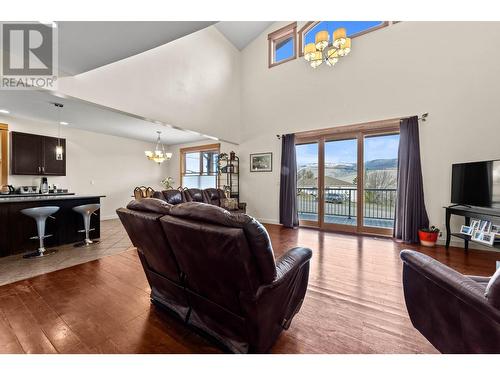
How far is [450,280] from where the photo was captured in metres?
1.06

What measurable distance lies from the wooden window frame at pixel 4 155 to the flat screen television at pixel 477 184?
8.89 meters

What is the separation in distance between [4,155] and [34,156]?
46 centimetres

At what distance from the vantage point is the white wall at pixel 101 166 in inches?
199

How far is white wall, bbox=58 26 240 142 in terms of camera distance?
11.5ft

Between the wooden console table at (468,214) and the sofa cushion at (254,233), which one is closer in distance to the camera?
the sofa cushion at (254,233)

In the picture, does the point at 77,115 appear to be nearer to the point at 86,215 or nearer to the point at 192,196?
the point at 86,215

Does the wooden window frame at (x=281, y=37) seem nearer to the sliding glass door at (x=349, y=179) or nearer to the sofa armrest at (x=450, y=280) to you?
the sliding glass door at (x=349, y=179)

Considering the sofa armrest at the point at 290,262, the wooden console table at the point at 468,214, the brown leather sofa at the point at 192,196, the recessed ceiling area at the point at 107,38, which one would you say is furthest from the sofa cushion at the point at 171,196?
the wooden console table at the point at 468,214

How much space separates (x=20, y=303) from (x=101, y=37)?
9.27 ft

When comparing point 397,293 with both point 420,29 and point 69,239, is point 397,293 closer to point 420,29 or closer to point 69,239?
point 420,29

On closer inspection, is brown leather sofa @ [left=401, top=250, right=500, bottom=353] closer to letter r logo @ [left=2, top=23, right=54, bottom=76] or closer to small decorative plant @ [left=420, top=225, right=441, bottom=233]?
small decorative plant @ [left=420, top=225, right=441, bottom=233]

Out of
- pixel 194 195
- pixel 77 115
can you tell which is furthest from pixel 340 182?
pixel 77 115

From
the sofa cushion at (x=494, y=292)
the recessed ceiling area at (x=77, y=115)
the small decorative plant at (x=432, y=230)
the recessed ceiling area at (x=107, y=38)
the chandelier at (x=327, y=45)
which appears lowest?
the small decorative plant at (x=432, y=230)

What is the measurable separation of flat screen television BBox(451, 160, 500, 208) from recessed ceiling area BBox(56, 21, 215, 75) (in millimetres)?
4159
